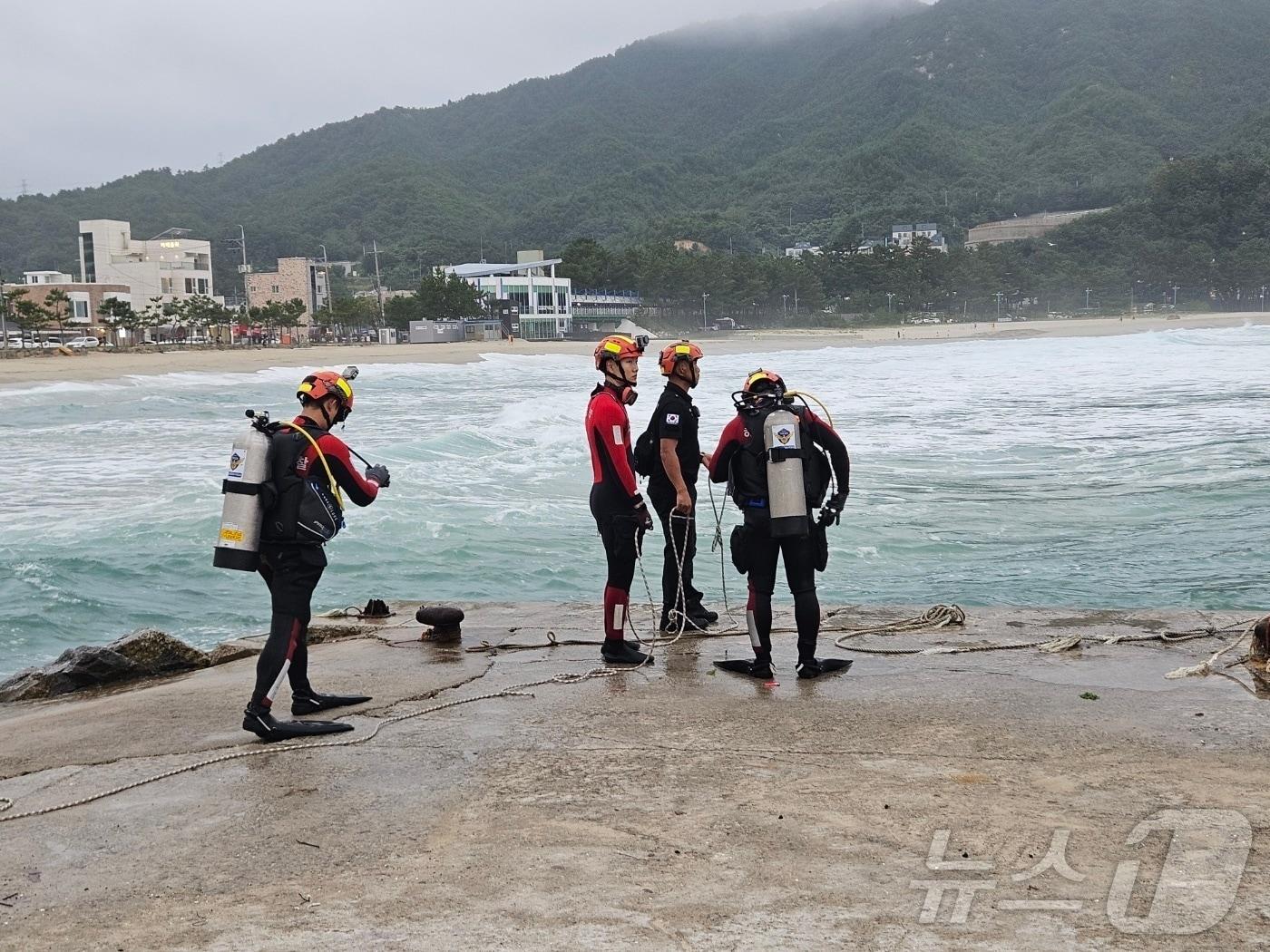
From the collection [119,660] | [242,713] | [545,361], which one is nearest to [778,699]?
[242,713]

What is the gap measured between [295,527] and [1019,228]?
16345 cm

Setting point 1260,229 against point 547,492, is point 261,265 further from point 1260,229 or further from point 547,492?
point 547,492

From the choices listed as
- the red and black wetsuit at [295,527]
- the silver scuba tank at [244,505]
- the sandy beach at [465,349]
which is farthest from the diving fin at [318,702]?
the sandy beach at [465,349]

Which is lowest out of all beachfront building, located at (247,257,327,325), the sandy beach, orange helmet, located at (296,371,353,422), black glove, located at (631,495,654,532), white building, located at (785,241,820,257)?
black glove, located at (631,495,654,532)

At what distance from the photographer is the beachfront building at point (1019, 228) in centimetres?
15438

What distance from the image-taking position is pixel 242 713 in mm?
6203

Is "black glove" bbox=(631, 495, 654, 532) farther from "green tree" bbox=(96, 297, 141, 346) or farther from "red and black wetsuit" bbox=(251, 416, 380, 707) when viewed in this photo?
"green tree" bbox=(96, 297, 141, 346)

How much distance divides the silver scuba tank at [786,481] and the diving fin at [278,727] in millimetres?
2309

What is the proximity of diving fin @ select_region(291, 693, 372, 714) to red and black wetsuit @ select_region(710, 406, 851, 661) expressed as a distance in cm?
216

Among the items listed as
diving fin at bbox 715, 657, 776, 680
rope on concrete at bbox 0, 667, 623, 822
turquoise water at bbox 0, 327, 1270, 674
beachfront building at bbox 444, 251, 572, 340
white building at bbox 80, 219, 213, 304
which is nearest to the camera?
rope on concrete at bbox 0, 667, 623, 822

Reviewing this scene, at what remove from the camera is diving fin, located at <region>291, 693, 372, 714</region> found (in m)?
6.01

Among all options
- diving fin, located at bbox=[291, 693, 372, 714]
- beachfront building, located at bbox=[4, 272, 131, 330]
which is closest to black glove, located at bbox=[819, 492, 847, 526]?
diving fin, located at bbox=[291, 693, 372, 714]

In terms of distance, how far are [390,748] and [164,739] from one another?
1200mm

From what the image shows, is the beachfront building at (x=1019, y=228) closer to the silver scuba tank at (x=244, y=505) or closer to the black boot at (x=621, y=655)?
the black boot at (x=621, y=655)
